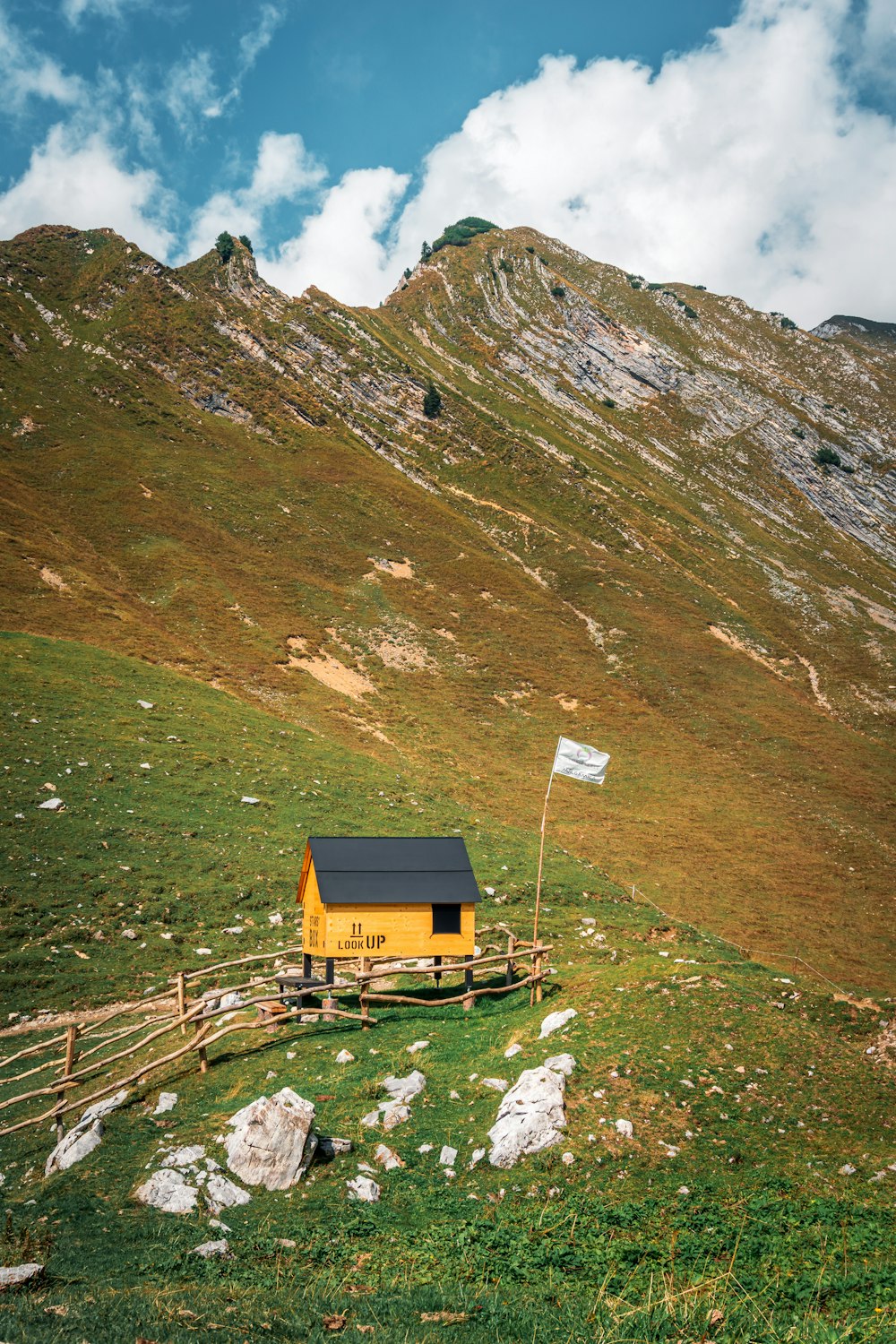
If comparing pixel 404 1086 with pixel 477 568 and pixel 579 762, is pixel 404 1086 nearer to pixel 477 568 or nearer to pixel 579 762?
pixel 579 762

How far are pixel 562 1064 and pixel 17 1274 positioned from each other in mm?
9805

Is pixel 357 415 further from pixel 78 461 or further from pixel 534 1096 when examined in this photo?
pixel 534 1096

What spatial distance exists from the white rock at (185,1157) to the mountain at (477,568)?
32.0m

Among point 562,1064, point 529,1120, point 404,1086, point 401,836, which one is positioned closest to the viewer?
point 529,1120

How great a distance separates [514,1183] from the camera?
12.8 meters

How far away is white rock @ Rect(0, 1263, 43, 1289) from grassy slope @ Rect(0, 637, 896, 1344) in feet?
0.88

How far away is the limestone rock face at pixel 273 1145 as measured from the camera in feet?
44.2

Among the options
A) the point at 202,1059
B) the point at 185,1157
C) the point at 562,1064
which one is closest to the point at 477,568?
the point at 202,1059

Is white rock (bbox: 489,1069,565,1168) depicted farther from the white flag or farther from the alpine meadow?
the white flag

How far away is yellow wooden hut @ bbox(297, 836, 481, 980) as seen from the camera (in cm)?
2108

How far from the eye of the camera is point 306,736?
52438 mm

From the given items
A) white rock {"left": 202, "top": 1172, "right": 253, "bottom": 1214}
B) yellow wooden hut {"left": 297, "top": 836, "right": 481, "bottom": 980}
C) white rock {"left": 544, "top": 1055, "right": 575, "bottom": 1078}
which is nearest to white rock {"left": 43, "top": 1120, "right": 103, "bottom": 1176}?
white rock {"left": 202, "top": 1172, "right": 253, "bottom": 1214}

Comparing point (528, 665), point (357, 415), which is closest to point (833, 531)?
point (357, 415)

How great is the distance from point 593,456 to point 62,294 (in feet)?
307
